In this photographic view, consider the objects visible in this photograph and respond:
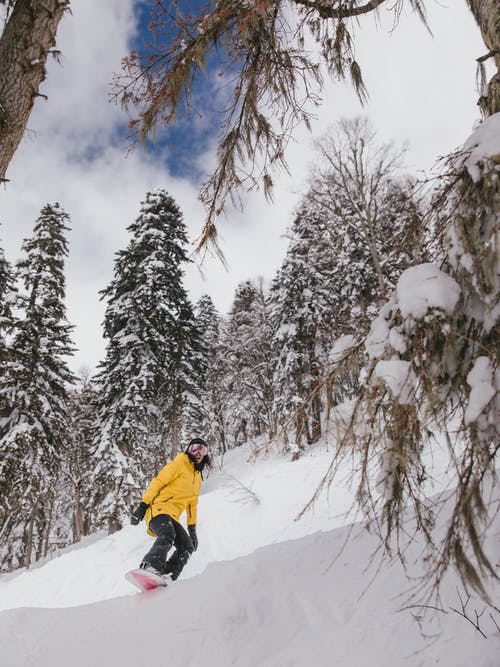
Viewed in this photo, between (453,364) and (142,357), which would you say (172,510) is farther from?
(142,357)

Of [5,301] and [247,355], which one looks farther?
[247,355]

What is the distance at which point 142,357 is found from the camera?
1488 cm

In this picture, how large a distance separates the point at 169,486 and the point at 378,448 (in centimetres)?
365

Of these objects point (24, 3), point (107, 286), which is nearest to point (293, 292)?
point (107, 286)

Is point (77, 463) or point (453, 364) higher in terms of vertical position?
point (77, 463)

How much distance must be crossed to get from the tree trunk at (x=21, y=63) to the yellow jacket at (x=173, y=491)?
11.6 feet

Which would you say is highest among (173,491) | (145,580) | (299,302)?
(299,302)

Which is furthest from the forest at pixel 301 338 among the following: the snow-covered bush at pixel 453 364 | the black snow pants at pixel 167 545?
the black snow pants at pixel 167 545

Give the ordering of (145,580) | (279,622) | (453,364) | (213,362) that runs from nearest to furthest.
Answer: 1. (453,364)
2. (279,622)
3. (145,580)
4. (213,362)

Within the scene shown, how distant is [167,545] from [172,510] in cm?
43

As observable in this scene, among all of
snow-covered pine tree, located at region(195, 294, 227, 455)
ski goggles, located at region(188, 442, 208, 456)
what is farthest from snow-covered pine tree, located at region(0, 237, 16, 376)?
snow-covered pine tree, located at region(195, 294, 227, 455)

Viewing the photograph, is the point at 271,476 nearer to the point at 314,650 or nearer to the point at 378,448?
the point at 314,650

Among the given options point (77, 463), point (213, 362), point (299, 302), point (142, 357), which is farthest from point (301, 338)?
point (77, 463)

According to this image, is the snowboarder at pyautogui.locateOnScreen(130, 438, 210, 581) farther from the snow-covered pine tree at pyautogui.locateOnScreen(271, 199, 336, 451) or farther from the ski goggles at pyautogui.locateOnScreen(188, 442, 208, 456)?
the snow-covered pine tree at pyautogui.locateOnScreen(271, 199, 336, 451)
